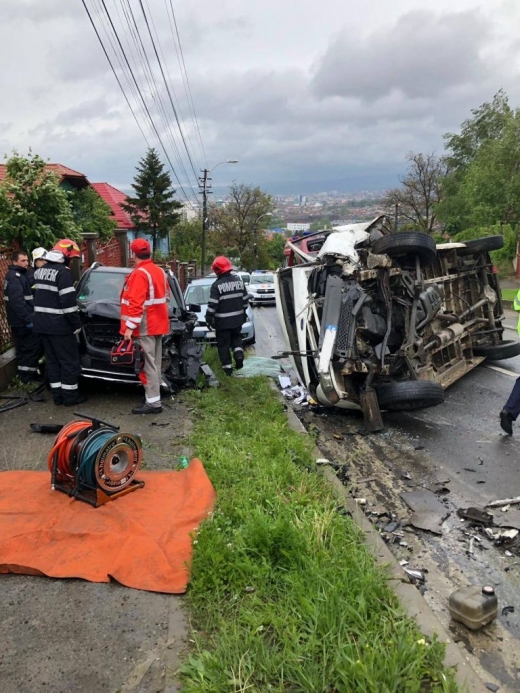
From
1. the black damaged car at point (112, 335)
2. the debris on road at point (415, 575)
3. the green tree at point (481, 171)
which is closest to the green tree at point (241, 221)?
the green tree at point (481, 171)

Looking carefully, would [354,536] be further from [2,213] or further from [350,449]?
[2,213]

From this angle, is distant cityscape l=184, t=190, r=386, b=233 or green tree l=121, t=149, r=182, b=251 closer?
green tree l=121, t=149, r=182, b=251

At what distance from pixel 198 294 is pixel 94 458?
10334 millimetres

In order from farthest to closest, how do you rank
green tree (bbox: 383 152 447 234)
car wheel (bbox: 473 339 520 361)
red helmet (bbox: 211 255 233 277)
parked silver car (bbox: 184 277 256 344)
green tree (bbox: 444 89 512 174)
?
green tree (bbox: 383 152 447 234), green tree (bbox: 444 89 512 174), parked silver car (bbox: 184 277 256 344), car wheel (bbox: 473 339 520 361), red helmet (bbox: 211 255 233 277)

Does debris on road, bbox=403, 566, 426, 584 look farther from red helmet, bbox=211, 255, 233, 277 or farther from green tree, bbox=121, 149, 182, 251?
green tree, bbox=121, 149, 182, 251

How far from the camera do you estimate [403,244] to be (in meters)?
6.38

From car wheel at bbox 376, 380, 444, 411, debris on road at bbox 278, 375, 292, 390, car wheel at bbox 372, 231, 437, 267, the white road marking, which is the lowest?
debris on road at bbox 278, 375, 292, 390

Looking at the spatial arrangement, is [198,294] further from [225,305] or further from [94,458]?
[94,458]

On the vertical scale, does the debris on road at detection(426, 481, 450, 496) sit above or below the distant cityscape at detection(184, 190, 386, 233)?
below

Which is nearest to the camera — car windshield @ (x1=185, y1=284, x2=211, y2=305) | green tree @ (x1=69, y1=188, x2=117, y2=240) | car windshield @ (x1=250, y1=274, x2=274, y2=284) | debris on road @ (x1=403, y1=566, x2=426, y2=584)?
debris on road @ (x1=403, y1=566, x2=426, y2=584)

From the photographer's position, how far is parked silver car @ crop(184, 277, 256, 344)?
11914 mm

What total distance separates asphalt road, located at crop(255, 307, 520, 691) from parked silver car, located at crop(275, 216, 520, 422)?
407 mm

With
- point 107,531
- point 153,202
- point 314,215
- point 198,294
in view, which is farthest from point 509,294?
point 314,215

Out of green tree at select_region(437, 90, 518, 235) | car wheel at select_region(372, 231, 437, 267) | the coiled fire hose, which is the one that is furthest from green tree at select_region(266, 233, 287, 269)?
the coiled fire hose
